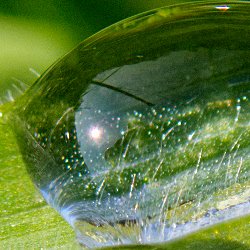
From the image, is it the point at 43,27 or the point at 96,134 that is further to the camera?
the point at 43,27

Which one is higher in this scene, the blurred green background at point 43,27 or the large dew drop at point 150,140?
the blurred green background at point 43,27

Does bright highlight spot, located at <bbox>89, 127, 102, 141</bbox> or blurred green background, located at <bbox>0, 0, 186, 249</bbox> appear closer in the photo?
bright highlight spot, located at <bbox>89, 127, 102, 141</bbox>

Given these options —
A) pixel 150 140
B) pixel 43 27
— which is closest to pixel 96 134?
pixel 150 140

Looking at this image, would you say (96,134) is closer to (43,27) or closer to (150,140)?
(150,140)

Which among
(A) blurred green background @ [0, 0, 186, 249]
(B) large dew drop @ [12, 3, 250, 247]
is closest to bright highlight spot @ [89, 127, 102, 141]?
(B) large dew drop @ [12, 3, 250, 247]

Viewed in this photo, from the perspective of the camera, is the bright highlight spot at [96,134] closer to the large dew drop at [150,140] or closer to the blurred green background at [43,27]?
the large dew drop at [150,140]

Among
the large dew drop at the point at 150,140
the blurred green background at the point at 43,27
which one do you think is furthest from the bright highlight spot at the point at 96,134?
the blurred green background at the point at 43,27

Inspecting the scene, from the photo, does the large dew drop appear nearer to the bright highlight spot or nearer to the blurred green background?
the bright highlight spot

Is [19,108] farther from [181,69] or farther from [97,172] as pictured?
[181,69]

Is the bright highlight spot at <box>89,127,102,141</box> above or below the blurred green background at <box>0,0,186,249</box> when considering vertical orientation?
below
